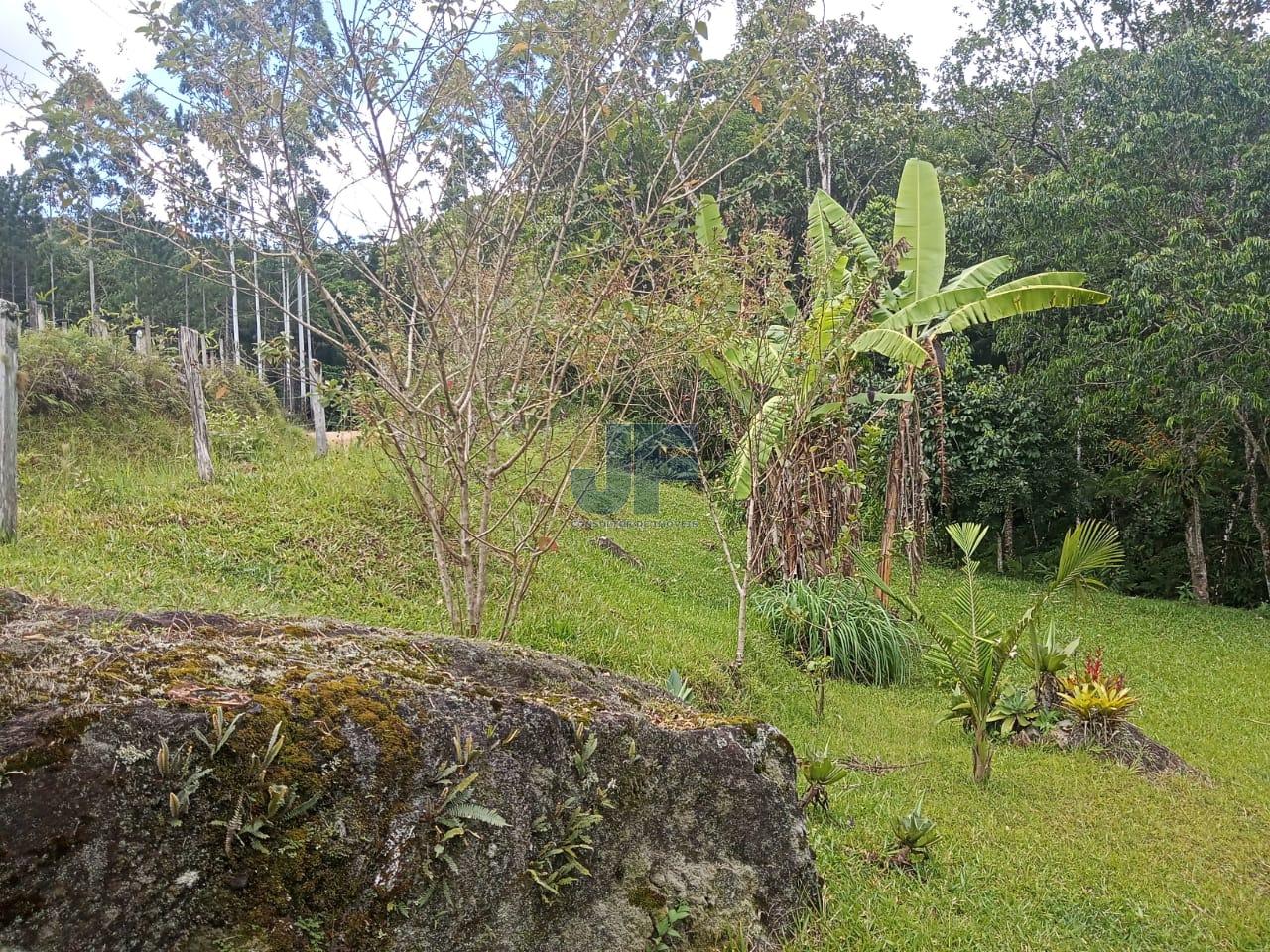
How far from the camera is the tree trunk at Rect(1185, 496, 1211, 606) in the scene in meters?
13.4

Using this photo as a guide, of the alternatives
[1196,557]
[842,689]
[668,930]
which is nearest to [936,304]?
[842,689]

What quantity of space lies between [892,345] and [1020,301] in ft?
5.03

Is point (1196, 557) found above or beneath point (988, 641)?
beneath

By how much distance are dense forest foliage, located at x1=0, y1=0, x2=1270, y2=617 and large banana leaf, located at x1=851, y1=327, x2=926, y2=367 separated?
48 cm

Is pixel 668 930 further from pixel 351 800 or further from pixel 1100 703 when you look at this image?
pixel 1100 703

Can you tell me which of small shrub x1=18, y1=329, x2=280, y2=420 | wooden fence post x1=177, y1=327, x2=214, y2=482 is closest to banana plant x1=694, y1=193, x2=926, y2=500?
wooden fence post x1=177, y1=327, x2=214, y2=482

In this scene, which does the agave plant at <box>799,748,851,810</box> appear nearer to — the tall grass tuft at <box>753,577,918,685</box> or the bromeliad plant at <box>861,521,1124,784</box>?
the bromeliad plant at <box>861,521,1124,784</box>

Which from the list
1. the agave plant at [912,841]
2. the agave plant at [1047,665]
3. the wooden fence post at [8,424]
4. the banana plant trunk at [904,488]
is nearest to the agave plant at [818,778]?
the agave plant at [912,841]

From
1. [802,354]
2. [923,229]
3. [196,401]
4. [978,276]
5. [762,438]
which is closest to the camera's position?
[802,354]

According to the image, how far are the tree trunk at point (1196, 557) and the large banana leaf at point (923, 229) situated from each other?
8.23m

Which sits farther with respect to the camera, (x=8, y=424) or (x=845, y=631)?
(x=845, y=631)


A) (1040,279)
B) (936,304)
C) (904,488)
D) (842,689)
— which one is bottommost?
(842,689)

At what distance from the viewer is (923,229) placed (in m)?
8.36

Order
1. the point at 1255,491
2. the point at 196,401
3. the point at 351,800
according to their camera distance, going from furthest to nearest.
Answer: the point at 1255,491
the point at 196,401
the point at 351,800
